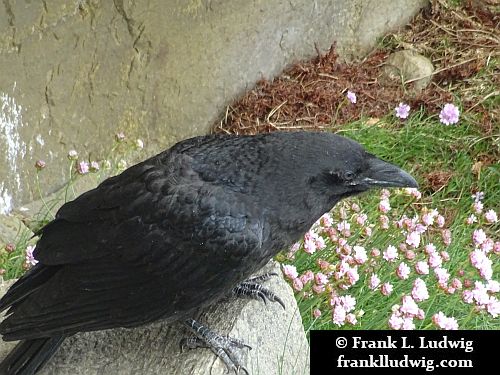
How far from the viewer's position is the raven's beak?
272cm

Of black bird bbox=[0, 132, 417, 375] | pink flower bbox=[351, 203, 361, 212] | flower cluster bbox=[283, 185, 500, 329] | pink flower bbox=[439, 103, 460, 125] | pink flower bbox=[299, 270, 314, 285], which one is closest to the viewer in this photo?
black bird bbox=[0, 132, 417, 375]

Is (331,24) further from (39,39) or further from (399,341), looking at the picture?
(399,341)

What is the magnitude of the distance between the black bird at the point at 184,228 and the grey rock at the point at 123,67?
4.76 ft

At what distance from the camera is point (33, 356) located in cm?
280

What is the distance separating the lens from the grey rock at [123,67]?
399cm

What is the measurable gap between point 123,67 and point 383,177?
2093 mm

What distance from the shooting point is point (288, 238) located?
8.93ft

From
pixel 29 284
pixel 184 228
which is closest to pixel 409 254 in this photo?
pixel 184 228

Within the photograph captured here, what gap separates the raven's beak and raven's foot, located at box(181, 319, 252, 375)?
2.27ft

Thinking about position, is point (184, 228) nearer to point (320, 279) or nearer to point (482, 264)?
point (320, 279)

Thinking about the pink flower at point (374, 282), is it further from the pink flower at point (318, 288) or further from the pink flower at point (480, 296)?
the pink flower at point (480, 296)

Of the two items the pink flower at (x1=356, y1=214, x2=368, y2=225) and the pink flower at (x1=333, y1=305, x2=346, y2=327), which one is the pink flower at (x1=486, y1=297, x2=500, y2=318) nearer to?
the pink flower at (x1=333, y1=305, x2=346, y2=327)

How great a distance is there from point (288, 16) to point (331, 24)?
434mm

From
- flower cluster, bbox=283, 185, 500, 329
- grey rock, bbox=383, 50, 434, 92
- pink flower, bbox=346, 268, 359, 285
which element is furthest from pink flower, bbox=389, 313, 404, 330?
grey rock, bbox=383, 50, 434, 92
